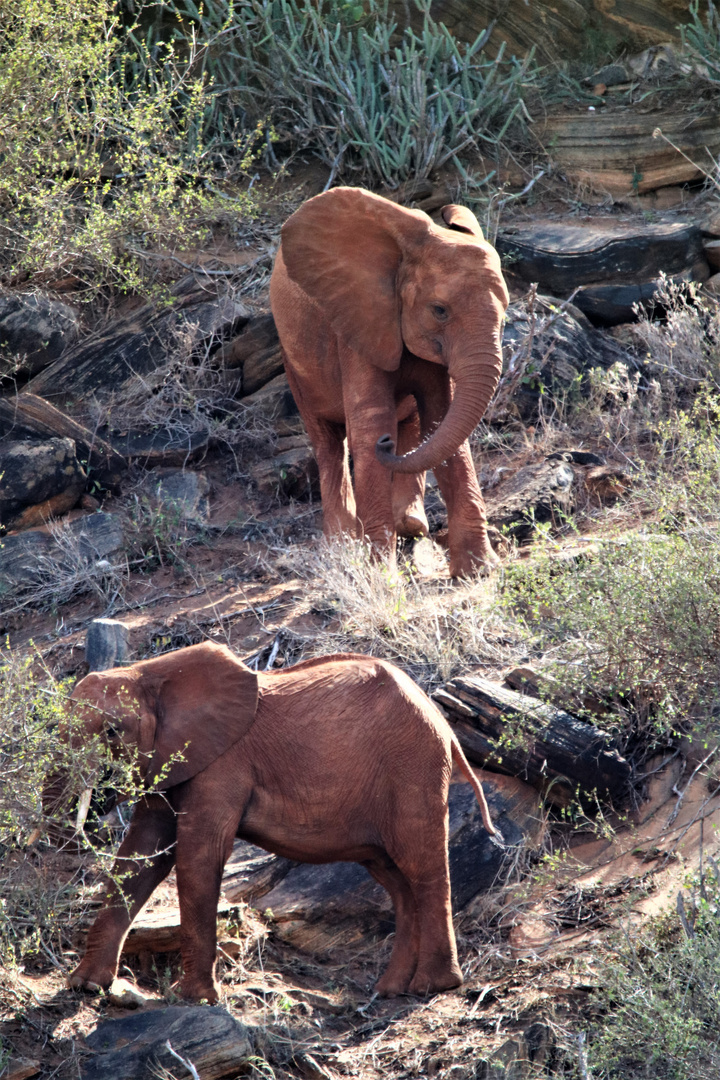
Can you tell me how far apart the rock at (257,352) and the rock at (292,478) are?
123 cm

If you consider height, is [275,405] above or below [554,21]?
below

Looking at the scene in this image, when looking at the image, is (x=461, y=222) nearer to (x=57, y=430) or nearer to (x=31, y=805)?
(x=57, y=430)

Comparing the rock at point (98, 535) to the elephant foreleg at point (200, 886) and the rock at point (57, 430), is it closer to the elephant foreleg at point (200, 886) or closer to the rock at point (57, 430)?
the rock at point (57, 430)

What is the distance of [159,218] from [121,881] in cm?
855

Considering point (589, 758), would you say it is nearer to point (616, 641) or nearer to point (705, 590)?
point (616, 641)

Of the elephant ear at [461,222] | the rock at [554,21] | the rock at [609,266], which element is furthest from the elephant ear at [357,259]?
the rock at [554,21]

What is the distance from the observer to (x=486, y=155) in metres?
14.7

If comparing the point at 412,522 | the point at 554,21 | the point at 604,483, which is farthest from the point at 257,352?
the point at 554,21

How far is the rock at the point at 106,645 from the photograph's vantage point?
7.84 meters

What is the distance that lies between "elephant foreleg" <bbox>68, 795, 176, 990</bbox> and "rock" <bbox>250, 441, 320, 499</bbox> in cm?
580

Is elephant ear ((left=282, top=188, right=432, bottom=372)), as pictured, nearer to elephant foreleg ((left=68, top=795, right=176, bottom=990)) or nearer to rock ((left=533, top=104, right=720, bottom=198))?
elephant foreleg ((left=68, top=795, right=176, bottom=990))

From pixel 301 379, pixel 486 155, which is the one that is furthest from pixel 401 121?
pixel 301 379

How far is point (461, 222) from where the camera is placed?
8.41 metres

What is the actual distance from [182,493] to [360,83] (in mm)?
5961
